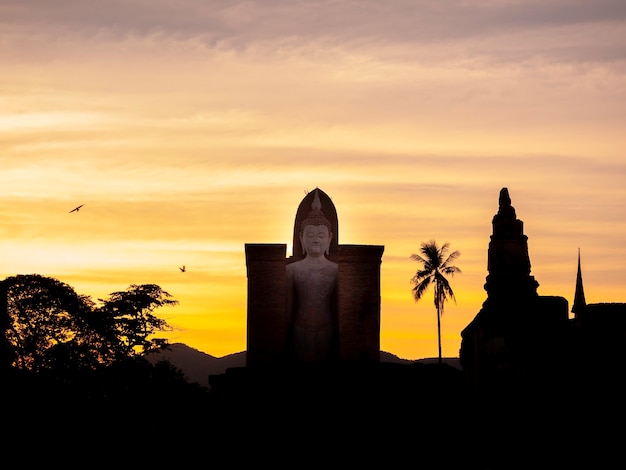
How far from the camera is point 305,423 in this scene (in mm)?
30562

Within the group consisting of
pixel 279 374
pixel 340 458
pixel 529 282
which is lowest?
pixel 340 458

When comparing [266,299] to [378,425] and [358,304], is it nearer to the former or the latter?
[358,304]

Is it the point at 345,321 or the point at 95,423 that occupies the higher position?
the point at 345,321

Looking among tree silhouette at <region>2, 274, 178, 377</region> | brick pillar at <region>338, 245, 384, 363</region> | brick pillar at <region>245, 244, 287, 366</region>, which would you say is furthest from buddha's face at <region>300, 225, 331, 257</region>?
tree silhouette at <region>2, 274, 178, 377</region>

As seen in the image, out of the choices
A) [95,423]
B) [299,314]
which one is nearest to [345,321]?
[299,314]

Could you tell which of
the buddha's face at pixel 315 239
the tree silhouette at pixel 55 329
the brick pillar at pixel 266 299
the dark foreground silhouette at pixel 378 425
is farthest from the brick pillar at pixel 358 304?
the tree silhouette at pixel 55 329

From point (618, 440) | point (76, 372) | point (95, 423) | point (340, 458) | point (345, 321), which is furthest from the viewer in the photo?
point (76, 372)

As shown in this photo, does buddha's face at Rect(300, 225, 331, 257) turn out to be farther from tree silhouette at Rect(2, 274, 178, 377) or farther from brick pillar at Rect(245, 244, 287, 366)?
tree silhouette at Rect(2, 274, 178, 377)

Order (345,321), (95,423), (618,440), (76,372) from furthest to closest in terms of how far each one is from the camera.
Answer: (76,372), (95,423), (345,321), (618,440)

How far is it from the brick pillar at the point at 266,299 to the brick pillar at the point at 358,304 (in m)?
1.50

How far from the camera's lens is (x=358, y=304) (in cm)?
3234

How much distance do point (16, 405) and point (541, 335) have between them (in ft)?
63.3

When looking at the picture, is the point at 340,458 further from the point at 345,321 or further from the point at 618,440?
the point at 618,440

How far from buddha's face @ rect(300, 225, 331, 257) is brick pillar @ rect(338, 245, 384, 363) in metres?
0.50
